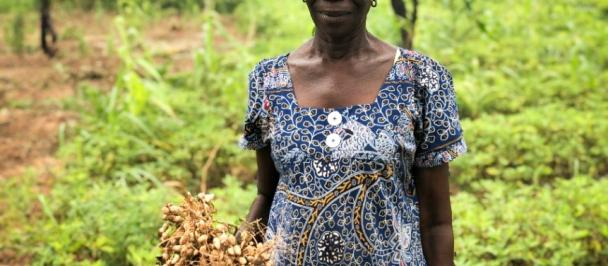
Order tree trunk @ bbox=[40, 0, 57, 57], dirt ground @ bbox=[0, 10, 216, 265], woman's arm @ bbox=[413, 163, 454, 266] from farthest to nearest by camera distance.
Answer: tree trunk @ bbox=[40, 0, 57, 57], dirt ground @ bbox=[0, 10, 216, 265], woman's arm @ bbox=[413, 163, 454, 266]

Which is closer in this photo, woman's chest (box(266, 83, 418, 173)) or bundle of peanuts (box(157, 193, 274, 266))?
bundle of peanuts (box(157, 193, 274, 266))

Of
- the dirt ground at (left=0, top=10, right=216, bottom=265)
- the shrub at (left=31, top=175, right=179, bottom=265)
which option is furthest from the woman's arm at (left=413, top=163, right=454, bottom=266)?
the dirt ground at (left=0, top=10, right=216, bottom=265)

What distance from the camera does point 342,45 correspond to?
1820mm

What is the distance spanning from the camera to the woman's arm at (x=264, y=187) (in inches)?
78.7

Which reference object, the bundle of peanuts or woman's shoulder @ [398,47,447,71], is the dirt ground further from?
woman's shoulder @ [398,47,447,71]

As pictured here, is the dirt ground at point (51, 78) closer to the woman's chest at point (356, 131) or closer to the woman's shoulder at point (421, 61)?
the woman's chest at point (356, 131)

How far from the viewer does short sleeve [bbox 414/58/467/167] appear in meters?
1.78

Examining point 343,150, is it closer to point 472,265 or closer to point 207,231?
point 207,231

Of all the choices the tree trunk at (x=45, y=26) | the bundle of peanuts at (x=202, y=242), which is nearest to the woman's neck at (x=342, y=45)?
the bundle of peanuts at (x=202, y=242)

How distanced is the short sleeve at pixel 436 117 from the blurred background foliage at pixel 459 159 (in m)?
1.64

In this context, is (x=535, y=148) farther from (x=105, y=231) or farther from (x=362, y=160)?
(x=362, y=160)

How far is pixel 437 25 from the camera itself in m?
7.73

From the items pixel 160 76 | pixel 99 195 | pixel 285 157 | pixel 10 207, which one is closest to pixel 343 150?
pixel 285 157

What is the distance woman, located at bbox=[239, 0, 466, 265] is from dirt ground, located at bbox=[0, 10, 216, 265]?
8.44ft
